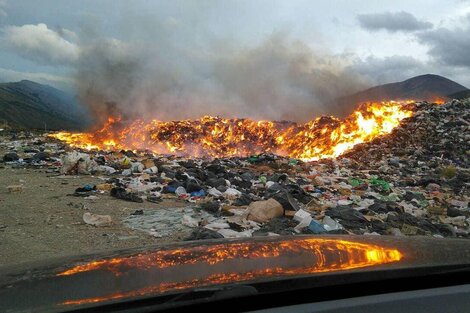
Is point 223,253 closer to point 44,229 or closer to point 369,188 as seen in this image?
point 44,229

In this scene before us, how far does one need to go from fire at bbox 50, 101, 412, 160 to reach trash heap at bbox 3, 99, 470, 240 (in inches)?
65.4

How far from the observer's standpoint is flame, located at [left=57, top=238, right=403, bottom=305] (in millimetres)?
1256

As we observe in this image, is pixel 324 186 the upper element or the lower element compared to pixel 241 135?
lower

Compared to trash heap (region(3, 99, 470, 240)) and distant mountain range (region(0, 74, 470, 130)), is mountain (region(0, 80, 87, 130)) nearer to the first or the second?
distant mountain range (region(0, 74, 470, 130))

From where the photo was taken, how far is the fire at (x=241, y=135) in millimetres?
16906

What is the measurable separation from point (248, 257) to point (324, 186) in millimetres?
7769

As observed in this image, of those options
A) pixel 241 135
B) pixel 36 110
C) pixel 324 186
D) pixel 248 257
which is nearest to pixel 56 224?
pixel 248 257

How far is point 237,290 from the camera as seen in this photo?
1.16 m

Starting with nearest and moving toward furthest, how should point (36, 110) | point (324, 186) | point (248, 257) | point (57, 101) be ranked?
point (248, 257), point (324, 186), point (36, 110), point (57, 101)

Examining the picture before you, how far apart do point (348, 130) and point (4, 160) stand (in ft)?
39.4

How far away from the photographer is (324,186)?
9.16m

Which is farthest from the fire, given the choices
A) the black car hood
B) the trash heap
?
the black car hood

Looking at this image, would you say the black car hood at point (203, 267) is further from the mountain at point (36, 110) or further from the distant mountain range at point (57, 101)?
the mountain at point (36, 110)

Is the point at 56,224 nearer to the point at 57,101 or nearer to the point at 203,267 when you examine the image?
the point at 203,267
